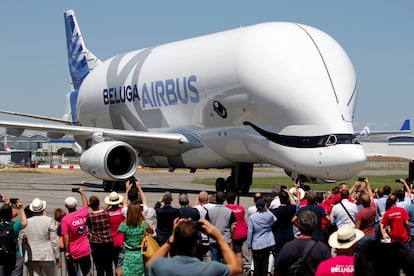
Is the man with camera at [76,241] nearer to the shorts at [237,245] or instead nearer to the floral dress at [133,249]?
the floral dress at [133,249]

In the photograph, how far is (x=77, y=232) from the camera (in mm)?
10164

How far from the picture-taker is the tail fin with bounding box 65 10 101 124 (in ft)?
125

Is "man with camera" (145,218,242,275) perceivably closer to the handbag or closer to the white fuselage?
the handbag

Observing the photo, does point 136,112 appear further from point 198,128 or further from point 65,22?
point 65,22

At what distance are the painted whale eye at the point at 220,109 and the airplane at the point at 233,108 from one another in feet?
0.12

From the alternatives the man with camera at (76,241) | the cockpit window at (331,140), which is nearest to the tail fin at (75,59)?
the cockpit window at (331,140)

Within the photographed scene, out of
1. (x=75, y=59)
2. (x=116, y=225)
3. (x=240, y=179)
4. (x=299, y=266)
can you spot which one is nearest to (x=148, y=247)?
(x=116, y=225)

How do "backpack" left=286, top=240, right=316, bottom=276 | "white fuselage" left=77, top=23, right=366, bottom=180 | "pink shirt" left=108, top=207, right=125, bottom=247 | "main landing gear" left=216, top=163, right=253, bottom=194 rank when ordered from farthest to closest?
"main landing gear" left=216, top=163, right=253, bottom=194 < "white fuselage" left=77, top=23, right=366, bottom=180 < "pink shirt" left=108, top=207, right=125, bottom=247 < "backpack" left=286, top=240, right=316, bottom=276

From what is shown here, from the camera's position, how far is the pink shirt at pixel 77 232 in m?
10.1

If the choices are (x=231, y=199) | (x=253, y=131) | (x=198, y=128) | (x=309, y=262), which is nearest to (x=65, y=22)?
(x=198, y=128)

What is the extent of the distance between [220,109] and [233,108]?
2.65ft

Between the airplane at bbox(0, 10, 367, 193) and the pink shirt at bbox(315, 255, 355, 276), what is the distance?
1585cm

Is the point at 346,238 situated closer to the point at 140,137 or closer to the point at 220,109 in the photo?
the point at 220,109

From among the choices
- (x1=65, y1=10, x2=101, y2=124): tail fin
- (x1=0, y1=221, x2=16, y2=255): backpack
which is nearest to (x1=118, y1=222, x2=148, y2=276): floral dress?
(x1=0, y1=221, x2=16, y2=255): backpack
